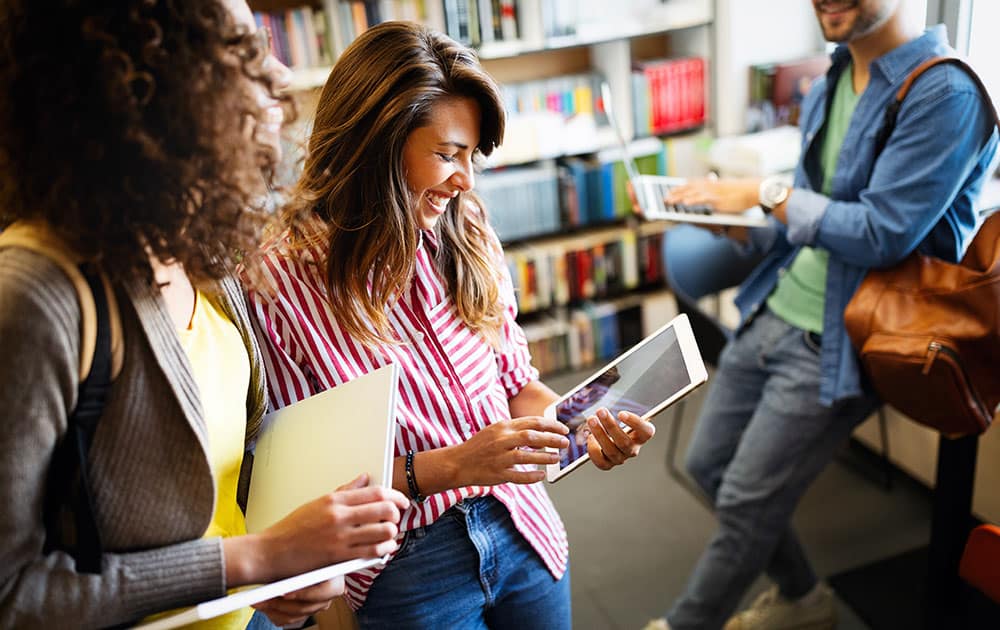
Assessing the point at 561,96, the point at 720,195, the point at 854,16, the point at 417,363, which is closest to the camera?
the point at 417,363

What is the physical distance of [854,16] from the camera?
1748mm

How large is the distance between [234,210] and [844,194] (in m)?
1.44

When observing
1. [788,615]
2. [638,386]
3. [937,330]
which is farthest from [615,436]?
[788,615]

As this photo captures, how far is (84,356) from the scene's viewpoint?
74cm

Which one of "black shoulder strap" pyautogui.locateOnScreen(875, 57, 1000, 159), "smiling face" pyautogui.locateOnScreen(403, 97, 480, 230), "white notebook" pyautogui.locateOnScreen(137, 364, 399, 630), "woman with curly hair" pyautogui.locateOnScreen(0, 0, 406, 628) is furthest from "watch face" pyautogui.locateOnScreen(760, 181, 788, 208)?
"woman with curly hair" pyautogui.locateOnScreen(0, 0, 406, 628)

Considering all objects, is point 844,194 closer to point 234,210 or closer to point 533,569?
point 533,569

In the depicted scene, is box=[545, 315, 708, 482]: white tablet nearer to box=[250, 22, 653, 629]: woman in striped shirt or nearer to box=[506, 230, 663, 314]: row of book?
box=[250, 22, 653, 629]: woman in striped shirt

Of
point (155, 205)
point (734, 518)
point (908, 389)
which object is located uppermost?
point (155, 205)

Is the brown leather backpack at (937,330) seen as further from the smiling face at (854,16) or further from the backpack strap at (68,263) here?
the backpack strap at (68,263)

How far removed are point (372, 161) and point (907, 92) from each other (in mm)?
1155

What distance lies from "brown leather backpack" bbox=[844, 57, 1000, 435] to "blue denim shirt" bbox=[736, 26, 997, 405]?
1.5 inches

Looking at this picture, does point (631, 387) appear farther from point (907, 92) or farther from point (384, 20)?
point (384, 20)

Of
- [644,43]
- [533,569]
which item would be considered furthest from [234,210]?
[644,43]

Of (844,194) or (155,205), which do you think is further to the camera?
(844,194)
